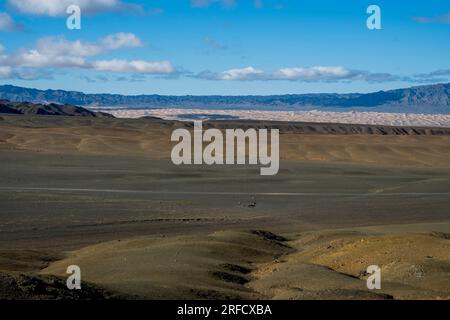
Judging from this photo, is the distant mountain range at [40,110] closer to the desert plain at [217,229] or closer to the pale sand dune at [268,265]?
the desert plain at [217,229]

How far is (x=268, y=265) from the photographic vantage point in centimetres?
1720

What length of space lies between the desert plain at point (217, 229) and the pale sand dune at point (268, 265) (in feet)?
0.14

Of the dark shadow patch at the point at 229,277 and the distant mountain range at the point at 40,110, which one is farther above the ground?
the distant mountain range at the point at 40,110

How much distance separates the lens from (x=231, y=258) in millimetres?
17812

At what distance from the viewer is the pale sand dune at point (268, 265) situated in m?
12.7

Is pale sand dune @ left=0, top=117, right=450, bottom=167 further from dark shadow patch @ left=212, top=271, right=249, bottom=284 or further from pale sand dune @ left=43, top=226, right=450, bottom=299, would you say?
dark shadow patch @ left=212, top=271, right=249, bottom=284

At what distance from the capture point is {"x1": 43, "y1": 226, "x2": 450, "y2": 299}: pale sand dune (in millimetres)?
12664

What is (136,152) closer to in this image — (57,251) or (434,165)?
(434,165)

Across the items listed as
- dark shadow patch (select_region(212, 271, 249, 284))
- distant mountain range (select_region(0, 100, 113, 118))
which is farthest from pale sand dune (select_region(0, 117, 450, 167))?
distant mountain range (select_region(0, 100, 113, 118))

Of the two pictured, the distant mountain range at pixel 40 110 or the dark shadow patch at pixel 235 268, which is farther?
the distant mountain range at pixel 40 110

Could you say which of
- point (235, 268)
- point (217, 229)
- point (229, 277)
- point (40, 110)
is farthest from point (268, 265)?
point (40, 110)

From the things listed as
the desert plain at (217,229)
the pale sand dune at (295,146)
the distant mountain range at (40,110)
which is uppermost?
the distant mountain range at (40,110)

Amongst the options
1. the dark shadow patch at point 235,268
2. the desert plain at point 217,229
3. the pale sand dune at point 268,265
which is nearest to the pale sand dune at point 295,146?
the desert plain at point 217,229
